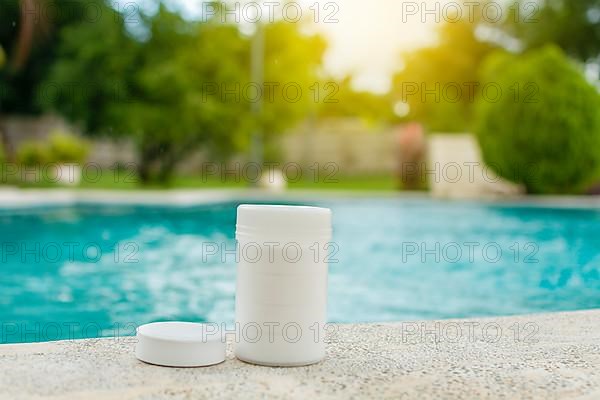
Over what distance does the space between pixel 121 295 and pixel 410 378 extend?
4.76 m

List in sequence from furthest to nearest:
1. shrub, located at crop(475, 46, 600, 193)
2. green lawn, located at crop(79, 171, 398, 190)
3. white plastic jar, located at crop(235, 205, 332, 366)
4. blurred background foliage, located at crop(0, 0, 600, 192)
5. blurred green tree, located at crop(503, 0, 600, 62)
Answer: blurred green tree, located at crop(503, 0, 600, 62) < green lawn, located at crop(79, 171, 398, 190) < blurred background foliage, located at crop(0, 0, 600, 192) < shrub, located at crop(475, 46, 600, 193) < white plastic jar, located at crop(235, 205, 332, 366)

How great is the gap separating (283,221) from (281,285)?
0.25 m

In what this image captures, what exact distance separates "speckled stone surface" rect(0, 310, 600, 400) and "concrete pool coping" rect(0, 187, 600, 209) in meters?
11.8

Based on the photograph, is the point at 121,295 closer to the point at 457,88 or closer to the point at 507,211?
the point at 507,211

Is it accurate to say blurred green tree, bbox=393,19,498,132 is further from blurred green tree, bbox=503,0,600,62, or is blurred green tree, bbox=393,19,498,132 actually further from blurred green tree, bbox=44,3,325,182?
blurred green tree, bbox=44,3,325,182

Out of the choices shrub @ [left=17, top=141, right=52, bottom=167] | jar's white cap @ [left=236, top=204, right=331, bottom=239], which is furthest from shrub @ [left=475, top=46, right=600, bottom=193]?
jar's white cap @ [left=236, top=204, right=331, bottom=239]

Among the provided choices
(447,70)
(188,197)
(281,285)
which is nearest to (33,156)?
(188,197)

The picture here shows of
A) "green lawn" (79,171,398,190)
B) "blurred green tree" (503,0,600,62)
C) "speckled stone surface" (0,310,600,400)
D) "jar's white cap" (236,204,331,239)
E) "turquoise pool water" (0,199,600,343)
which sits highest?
"blurred green tree" (503,0,600,62)

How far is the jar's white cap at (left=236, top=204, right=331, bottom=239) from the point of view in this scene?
3.15 metres

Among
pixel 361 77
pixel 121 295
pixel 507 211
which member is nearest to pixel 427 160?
pixel 507 211

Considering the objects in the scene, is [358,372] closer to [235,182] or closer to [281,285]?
[281,285]

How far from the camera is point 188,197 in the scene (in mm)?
16625

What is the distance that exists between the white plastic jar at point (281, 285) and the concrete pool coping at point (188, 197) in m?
11.9

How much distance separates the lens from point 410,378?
2936 millimetres
